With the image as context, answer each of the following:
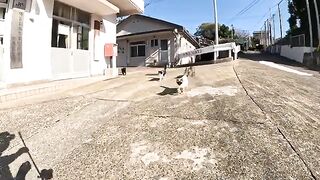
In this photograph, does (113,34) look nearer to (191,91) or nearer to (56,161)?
(191,91)

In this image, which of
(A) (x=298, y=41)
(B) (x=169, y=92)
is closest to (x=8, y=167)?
(B) (x=169, y=92)

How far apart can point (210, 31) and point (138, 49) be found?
3446 centimetres

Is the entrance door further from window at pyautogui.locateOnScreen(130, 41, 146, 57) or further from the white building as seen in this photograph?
the white building

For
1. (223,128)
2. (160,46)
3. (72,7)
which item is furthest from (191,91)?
(160,46)

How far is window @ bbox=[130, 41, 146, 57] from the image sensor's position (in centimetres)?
2503

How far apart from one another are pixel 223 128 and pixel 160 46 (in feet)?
62.7

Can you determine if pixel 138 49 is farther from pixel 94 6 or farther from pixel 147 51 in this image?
pixel 94 6

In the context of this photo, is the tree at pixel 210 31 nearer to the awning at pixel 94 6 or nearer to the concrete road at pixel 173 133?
the awning at pixel 94 6

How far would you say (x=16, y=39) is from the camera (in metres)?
8.86

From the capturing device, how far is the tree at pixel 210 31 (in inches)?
2041

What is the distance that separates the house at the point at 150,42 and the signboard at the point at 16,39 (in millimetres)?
14763

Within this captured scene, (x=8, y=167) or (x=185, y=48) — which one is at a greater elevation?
(x=185, y=48)

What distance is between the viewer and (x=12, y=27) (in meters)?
8.72

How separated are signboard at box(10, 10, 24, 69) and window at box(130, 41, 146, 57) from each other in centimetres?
1625
